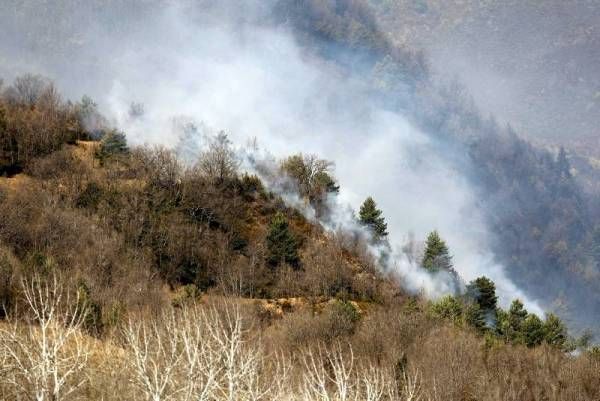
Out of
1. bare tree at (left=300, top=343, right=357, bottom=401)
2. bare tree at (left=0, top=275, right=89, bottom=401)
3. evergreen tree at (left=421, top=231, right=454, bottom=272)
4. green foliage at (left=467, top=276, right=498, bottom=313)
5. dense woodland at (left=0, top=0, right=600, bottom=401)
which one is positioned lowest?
bare tree at (left=0, top=275, right=89, bottom=401)

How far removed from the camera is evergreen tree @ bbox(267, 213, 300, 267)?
226ft

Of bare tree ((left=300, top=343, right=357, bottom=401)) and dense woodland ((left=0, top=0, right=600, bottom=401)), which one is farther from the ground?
dense woodland ((left=0, top=0, right=600, bottom=401))

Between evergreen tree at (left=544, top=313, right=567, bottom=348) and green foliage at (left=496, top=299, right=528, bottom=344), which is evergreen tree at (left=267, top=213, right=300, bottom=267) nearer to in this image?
green foliage at (left=496, top=299, right=528, bottom=344)

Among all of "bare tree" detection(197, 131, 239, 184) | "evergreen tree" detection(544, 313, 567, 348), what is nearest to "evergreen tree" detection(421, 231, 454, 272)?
"evergreen tree" detection(544, 313, 567, 348)

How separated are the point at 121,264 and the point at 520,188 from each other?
563 ft

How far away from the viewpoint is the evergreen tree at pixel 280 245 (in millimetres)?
68750

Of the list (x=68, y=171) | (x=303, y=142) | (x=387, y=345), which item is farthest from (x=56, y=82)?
(x=387, y=345)

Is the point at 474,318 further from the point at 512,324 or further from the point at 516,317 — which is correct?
the point at 516,317

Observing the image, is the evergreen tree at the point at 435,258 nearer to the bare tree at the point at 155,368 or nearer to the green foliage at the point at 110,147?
the green foliage at the point at 110,147

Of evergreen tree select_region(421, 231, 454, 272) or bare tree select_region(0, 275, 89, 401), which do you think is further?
evergreen tree select_region(421, 231, 454, 272)

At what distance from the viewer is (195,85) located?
148375mm

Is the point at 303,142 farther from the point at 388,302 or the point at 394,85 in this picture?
the point at 388,302

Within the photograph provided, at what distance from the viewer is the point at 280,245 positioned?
69.0m

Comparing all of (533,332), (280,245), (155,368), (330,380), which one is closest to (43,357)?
(155,368)
